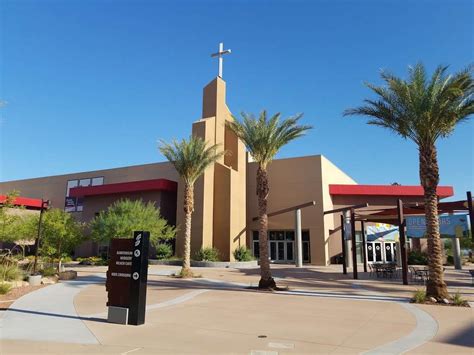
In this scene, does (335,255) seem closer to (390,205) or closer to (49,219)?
(390,205)

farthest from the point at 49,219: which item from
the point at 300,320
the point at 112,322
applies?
the point at 300,320

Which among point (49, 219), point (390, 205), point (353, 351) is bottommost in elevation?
point (353, 351)

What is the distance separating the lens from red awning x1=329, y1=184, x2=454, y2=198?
39062mm

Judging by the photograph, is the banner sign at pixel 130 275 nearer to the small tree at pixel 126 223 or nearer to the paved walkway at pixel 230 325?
the paved walkway at pixel 230 325

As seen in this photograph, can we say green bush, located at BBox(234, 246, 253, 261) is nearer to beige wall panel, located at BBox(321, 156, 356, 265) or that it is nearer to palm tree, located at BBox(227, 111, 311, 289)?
beige wall panel, located at BBox(321, 156, 356, 265)

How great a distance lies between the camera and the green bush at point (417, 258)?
3632cm

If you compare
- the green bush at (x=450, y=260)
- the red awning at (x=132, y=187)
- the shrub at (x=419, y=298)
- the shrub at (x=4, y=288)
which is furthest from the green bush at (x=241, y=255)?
the shrub at (x=4, y=288)

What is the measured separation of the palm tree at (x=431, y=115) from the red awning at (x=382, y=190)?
23.8m

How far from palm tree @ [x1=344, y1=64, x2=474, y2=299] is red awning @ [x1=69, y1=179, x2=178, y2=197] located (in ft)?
87.7

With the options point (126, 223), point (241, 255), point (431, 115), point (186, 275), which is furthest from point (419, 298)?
point (241, 255)

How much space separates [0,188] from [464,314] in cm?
6556

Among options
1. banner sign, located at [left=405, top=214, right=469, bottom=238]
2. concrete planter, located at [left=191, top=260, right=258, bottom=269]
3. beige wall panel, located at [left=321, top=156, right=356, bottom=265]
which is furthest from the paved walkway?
beige wall panel, located at [left=321, top=156, right=356, bottom=265]

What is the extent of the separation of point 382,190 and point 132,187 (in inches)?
1012

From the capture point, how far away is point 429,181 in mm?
15328
